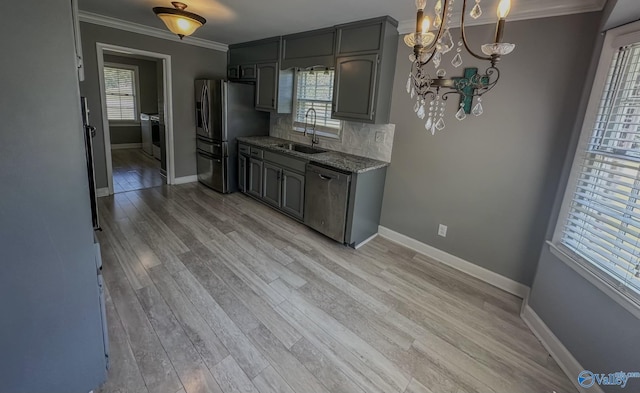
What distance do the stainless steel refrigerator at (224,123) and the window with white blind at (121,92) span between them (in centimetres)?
390

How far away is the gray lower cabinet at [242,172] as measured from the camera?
4.34 meters

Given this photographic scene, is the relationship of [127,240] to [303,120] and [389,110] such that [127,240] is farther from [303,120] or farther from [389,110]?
[389,110]

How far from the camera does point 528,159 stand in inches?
92.6

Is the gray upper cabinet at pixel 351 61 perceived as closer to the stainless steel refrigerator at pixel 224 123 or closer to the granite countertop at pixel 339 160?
the granite countertop at pixel 339 160

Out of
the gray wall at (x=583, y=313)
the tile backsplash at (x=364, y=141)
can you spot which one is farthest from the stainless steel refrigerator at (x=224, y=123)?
the gray wall at (x=583, y=313)

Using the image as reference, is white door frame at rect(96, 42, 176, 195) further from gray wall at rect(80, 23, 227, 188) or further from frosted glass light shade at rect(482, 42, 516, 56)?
frosted glass light shade at rect(482, 42, 516, 56)

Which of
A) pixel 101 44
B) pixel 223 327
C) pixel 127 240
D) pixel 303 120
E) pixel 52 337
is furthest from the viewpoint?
pixel 303 120

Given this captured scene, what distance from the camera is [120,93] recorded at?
7.14 m

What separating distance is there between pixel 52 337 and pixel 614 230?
2.86 metres

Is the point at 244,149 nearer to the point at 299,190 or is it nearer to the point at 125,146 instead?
the point at 299,190

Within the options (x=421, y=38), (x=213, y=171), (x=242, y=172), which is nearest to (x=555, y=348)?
(x=421, y=38)

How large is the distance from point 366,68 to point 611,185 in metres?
2.15

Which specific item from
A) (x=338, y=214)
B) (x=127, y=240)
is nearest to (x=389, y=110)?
(x=338, y=214)

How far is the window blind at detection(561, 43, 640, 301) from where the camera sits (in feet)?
5.12
